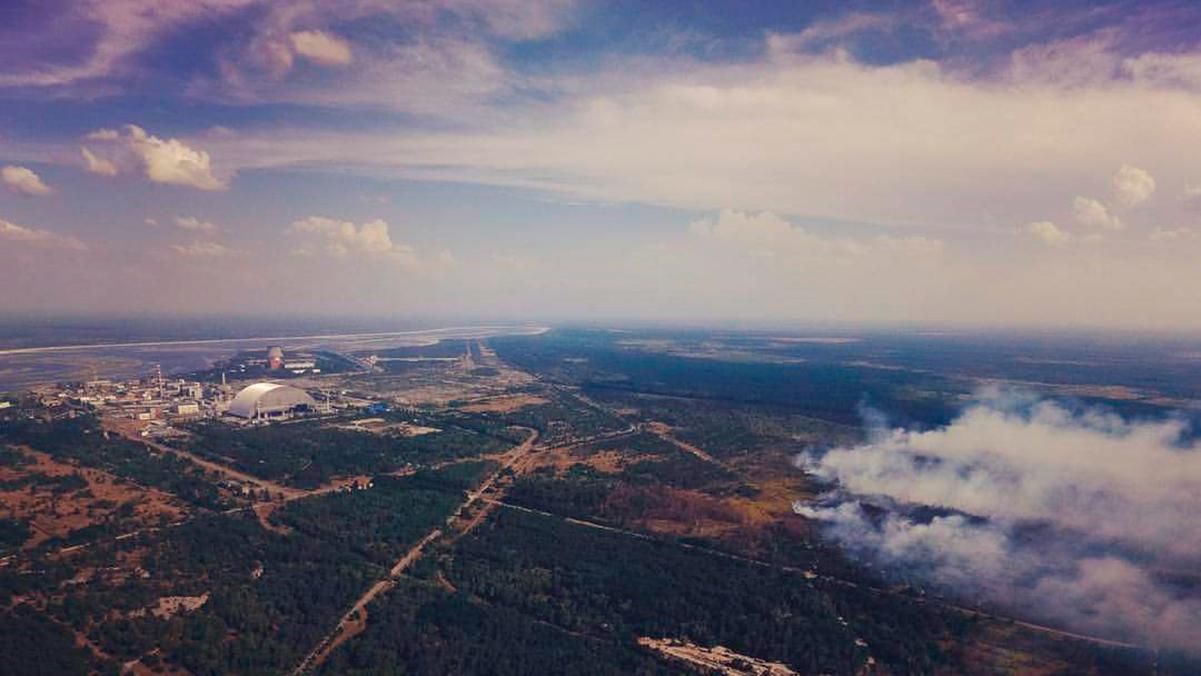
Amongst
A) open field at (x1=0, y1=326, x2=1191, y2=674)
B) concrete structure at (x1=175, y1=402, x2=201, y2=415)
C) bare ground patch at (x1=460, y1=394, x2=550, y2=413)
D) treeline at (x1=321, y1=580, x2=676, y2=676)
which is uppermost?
concrete structure at (x1=175, y1=402, x2=201, y2=415)

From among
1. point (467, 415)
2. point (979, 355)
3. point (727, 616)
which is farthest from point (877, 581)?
point (979, 355)

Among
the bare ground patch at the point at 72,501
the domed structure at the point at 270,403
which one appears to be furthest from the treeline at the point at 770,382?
the bare ground patch at the point at 72,501

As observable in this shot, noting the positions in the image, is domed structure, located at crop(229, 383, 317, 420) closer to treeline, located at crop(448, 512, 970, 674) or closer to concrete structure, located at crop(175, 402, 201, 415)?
concrete structure, located at crop(175, 402, 201, 415)

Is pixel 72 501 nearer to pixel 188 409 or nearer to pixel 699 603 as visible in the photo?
pixel 188 409

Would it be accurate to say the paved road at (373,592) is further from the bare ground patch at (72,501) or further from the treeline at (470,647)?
the bare ground patch at (72,501)

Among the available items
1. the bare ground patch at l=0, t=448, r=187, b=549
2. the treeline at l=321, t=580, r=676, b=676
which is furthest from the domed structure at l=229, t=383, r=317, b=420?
the treeline at l=321, t=580, r=676, b=676

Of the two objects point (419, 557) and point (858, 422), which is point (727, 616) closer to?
point (419, 557)
